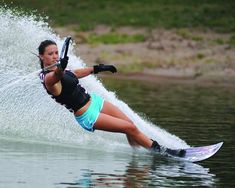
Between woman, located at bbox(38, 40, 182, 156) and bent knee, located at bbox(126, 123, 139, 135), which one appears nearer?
woman, located at bbox(38, 40, 182, 156)

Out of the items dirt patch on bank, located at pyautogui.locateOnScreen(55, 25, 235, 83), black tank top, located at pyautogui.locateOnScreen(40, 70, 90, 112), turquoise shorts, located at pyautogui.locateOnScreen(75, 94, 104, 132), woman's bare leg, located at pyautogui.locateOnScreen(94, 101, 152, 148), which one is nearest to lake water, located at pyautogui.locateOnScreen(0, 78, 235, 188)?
woman's bare leg, located at pyautogui.locateOnScreen(94, 101, 152, 148)

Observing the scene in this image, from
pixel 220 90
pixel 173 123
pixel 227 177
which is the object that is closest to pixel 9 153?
pixel 227 177

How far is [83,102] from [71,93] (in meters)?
0.26

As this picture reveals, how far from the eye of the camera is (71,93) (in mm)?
15062

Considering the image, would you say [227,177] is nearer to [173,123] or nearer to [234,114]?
[173,123]

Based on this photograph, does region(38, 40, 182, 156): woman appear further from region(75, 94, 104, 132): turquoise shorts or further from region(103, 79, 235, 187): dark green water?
region(103, 79, 235, 187): dark green water

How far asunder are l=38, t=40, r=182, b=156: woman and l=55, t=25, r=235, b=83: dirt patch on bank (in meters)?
22.1

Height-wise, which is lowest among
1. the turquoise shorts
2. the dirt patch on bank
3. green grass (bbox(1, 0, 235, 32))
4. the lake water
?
the lake water

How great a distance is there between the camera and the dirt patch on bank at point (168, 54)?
38.9 m

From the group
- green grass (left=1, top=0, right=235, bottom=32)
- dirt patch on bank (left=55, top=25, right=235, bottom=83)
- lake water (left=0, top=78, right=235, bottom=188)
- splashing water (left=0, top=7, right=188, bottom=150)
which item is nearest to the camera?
lake water (left=0, top=78, right=235, bottom=188)

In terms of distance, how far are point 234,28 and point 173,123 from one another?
964 inches

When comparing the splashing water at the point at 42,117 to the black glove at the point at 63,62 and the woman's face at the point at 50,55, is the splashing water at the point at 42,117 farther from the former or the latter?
the black glove at the point at 63,62

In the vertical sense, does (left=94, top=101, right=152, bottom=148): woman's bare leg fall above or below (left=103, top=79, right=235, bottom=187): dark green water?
below

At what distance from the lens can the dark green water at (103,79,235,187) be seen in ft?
53.1
